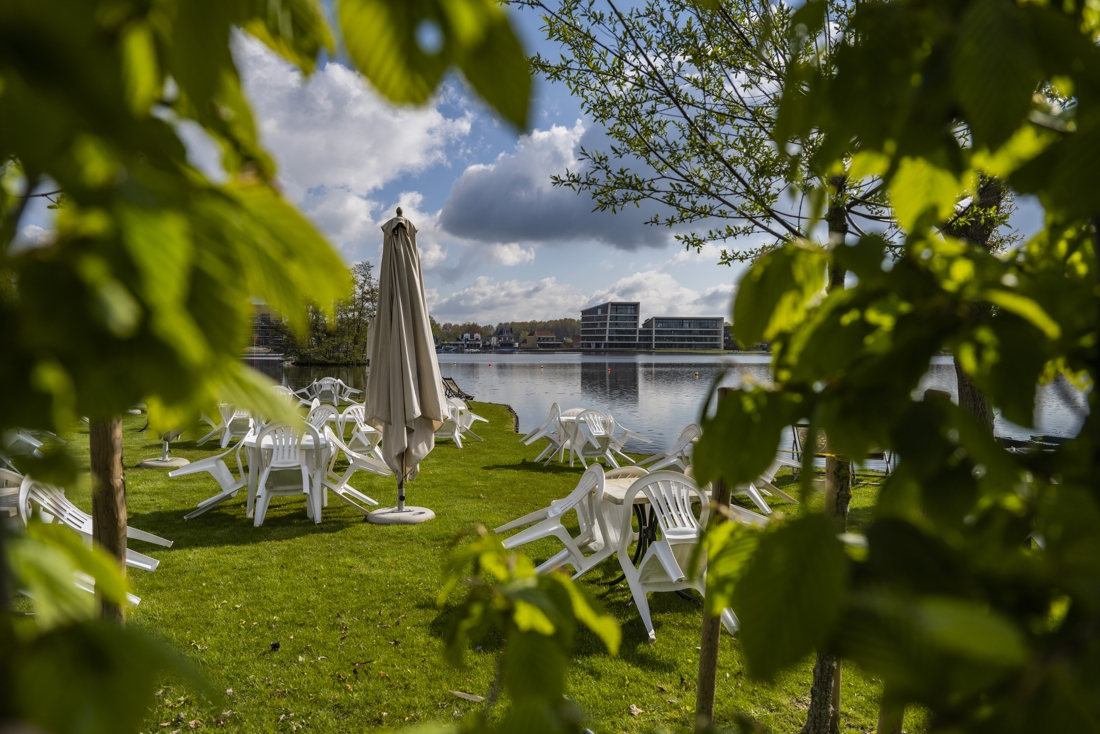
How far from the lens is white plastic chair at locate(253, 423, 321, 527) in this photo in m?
6.96

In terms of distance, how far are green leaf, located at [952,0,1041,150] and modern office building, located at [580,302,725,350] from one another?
101 m

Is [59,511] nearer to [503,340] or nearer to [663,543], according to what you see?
[663,543]

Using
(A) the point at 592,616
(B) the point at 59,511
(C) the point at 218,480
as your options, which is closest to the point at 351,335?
(C) the point at 218,480

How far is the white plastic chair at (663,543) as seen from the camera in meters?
4.66

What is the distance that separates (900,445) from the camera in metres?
0.57

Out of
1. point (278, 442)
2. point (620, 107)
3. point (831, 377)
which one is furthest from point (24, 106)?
point (278, 442)

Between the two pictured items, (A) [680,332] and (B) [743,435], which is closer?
(B) [743,435]

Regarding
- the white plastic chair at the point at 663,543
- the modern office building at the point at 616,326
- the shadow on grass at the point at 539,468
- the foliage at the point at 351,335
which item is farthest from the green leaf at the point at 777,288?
the modern office building at the point at 616,326

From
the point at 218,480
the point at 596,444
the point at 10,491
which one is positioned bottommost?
the point at 596,444

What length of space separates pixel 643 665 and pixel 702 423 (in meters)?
3.98

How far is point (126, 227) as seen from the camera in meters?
0.31

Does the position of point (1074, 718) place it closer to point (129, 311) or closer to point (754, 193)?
point (129, 311)

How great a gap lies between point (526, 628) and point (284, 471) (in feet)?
23.8

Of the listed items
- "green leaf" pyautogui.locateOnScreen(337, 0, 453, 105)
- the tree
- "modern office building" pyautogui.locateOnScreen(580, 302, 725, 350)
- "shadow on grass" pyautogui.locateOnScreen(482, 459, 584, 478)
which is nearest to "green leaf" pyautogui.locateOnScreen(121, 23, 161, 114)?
the tree
